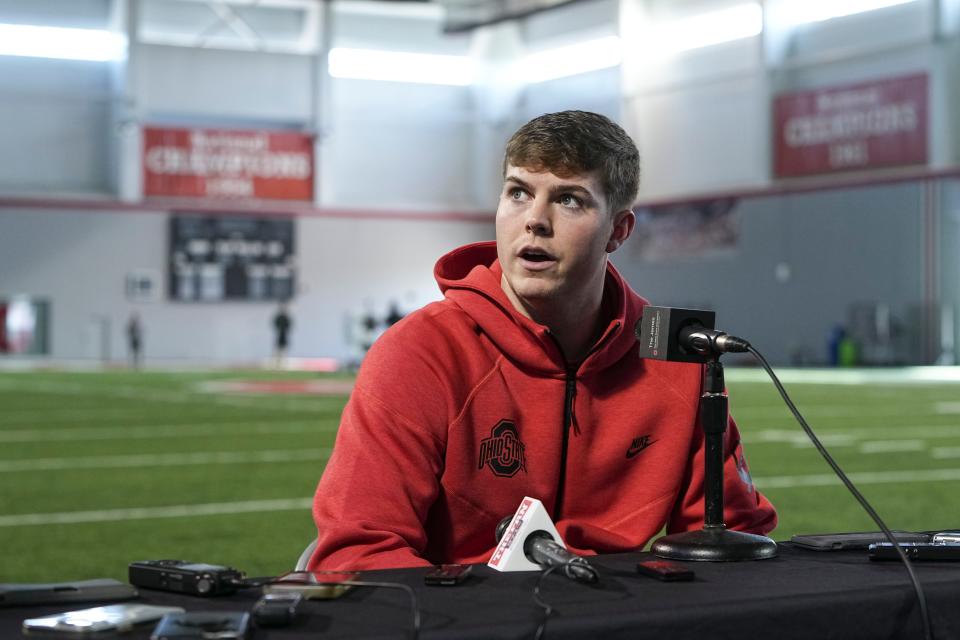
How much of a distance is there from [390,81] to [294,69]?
2977 mm

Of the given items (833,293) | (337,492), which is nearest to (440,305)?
(337,492)

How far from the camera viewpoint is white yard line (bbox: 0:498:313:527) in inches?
305

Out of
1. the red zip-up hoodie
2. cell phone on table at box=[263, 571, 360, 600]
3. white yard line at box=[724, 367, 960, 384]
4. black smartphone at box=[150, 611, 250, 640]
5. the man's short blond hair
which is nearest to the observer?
black smartphone at box=[150, 611, 250, 640]

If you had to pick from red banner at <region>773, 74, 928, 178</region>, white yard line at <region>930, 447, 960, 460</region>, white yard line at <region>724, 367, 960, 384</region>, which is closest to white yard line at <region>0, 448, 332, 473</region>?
white yard line at <region>930, 447, 960, 460</region>

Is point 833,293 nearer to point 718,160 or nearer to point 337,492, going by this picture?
point 718,160

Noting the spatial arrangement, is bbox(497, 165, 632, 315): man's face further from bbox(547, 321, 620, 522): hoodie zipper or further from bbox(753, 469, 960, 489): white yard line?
bbox(753, 469, 960, 489): white yard line

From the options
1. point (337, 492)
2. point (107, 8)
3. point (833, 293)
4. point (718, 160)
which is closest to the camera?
point (337, 492)

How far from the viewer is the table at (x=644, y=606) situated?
1.94 metres

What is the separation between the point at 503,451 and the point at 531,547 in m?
0.55

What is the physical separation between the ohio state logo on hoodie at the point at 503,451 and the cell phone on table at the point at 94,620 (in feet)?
3.34

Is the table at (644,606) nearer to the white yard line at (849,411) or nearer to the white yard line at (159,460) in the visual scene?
the white yard line at (159,460)

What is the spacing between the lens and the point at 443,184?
3897 centimetres

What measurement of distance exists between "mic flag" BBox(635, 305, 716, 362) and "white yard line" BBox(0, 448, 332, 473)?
8.45 metres

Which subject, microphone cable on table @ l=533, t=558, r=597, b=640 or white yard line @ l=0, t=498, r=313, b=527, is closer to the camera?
microphone cable on table @ l=533, t=558, r=597, b=640
